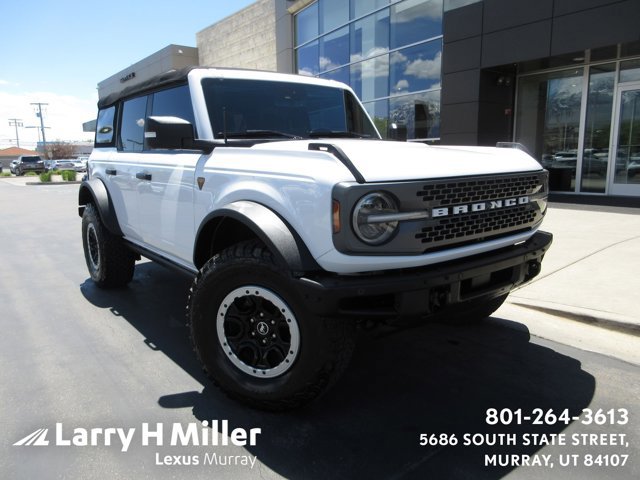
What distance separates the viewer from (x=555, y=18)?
412 inches

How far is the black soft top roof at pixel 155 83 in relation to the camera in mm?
3562

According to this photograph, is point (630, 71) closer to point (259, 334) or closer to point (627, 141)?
point (627, 141)

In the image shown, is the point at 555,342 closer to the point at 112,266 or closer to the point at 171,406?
the point at 171,406

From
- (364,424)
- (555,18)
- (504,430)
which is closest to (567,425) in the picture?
(504,430)

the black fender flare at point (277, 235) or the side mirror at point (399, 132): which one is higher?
the side mirror at point (399, 132)

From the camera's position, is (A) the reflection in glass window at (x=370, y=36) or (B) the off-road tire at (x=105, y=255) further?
(A) the reflection in glass window at (x=370, y=36)

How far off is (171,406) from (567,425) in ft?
7.48

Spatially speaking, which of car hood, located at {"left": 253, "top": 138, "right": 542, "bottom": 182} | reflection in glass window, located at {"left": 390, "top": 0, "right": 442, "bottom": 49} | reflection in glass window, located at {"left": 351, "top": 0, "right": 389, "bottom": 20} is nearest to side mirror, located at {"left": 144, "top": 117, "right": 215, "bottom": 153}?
car hood, located at {"left": 253, "top": 138, "right": 542, "bottom": 182}

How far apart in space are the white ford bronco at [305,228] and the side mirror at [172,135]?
1cm

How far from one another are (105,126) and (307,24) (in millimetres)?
16944

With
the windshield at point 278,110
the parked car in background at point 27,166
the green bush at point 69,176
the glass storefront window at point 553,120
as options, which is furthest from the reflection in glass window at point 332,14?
the parked car in background at point 27,166

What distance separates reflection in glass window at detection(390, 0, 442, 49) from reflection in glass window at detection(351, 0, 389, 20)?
0.68 meters

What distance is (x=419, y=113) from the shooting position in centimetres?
1445

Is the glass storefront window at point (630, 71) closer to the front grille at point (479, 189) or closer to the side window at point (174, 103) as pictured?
the front grille at point (479, 189)
